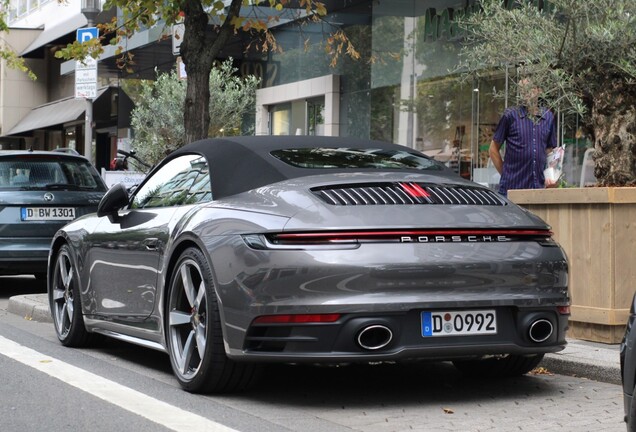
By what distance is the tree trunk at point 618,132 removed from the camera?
28.1 feet

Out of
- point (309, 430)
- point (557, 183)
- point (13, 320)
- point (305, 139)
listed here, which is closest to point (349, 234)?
point (309, 430)

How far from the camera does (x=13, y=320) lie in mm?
10539

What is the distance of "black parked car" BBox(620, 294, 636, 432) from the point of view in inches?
165

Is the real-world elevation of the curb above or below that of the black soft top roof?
below

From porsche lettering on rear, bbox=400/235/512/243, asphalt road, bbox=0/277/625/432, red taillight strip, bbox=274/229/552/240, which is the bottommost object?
asphalt road, bbox=0/277/625/432

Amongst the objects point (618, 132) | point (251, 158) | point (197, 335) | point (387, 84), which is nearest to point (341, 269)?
point (197, 335)

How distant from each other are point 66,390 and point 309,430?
1705 mm

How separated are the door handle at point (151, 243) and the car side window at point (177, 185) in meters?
0.25

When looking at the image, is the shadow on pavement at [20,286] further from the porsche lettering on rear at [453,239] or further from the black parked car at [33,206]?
the porsche lettering on rear at [453,239]

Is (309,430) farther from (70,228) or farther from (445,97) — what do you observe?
(445,97)

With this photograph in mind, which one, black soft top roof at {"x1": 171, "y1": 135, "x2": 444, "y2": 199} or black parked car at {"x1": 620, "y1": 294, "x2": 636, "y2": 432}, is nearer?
black parked car at {"x1": 620, "y1": 294, "x2": 636, "y2": 432}

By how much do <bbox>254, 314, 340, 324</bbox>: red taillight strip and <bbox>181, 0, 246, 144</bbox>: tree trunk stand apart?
251 inches

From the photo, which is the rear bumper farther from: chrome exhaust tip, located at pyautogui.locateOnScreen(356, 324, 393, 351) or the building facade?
the building facade

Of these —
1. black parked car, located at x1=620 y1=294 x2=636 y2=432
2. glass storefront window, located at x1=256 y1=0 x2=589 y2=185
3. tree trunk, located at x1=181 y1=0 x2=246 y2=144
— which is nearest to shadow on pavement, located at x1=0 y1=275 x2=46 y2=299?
tree trunk, located at x1=181 y1=0 x2=246 y2=144
